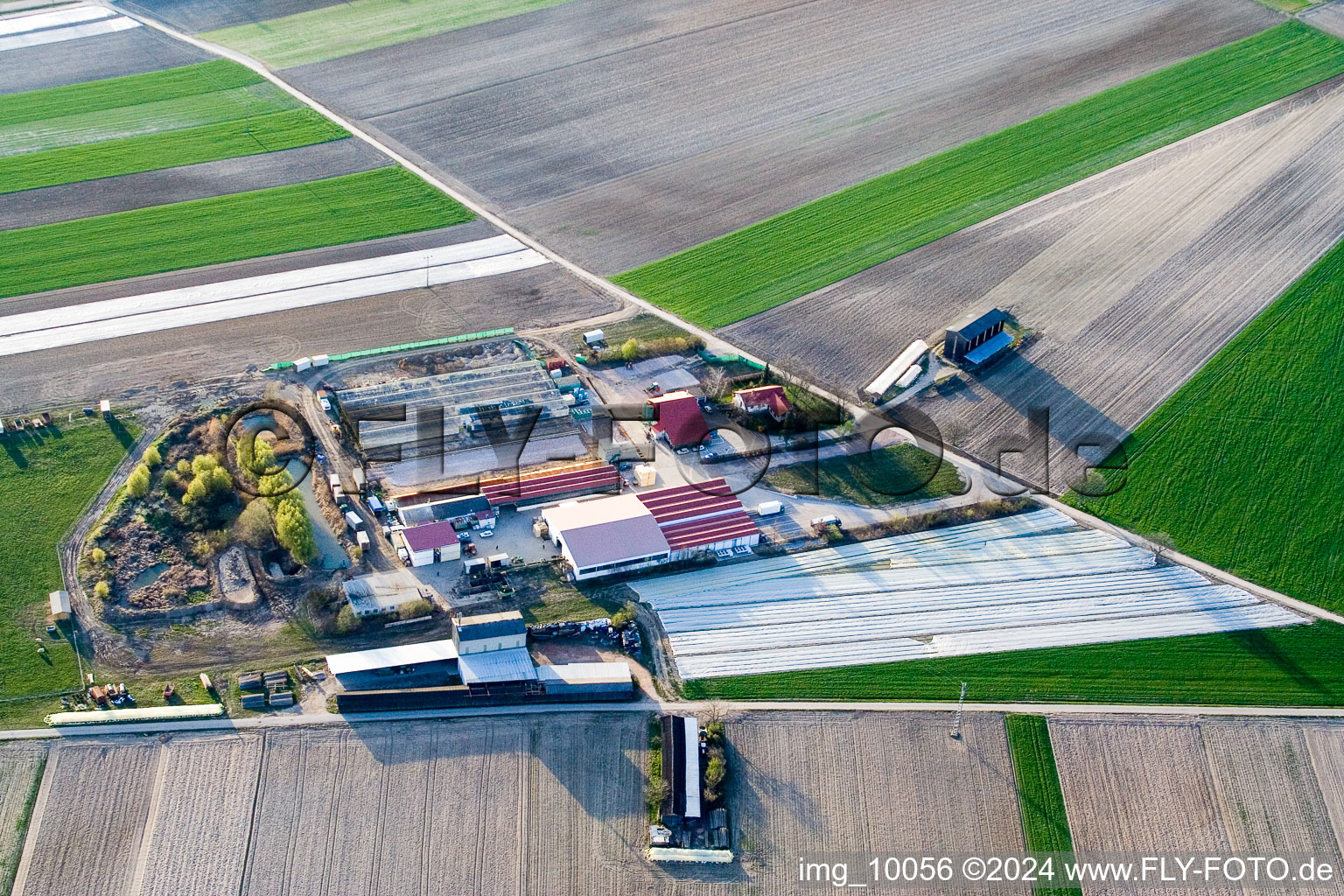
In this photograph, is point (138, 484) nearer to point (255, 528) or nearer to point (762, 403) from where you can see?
point (255, 528)

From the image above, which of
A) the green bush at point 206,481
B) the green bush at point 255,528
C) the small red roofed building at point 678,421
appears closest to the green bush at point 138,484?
the green bush at point 206,481

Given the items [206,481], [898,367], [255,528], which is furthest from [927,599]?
[206,481]

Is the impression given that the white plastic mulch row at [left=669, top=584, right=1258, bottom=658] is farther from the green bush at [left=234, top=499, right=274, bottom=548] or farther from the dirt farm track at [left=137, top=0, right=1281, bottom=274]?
the dirt farm track at [left=137, top=0, right=1281, bottom=274]

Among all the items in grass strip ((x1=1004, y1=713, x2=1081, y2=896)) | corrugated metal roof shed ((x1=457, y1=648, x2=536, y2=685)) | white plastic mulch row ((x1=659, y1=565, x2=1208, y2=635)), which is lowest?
grass strip ((x1=1004, y1=713, x2=1081, y2=896))

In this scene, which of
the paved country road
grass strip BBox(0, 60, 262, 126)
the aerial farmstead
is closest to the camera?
the aerial farmstead

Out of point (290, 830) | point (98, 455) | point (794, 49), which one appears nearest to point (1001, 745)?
point (290, 830)

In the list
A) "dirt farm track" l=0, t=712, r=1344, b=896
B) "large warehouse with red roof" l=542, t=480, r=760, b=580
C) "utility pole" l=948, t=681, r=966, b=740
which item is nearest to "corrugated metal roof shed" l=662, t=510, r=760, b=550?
"large warehouse with red roof" l=542, t=480, r=760, b=580

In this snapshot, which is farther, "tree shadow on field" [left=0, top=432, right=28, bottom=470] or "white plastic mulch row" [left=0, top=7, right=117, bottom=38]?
"white plastic mulch row" [left=0, top=7, right=117, bottom=38]
